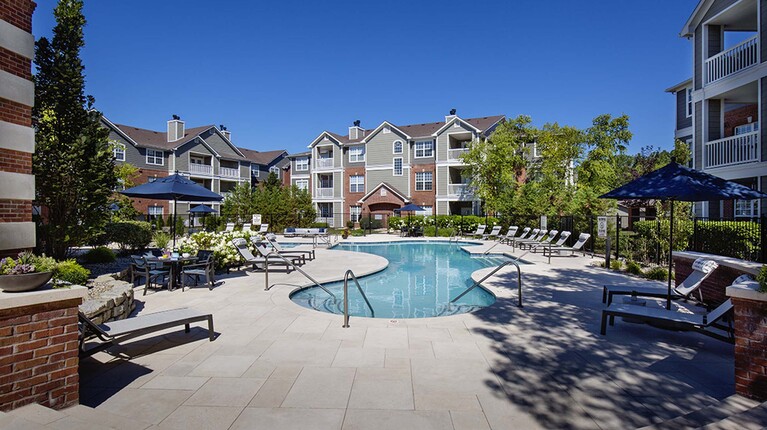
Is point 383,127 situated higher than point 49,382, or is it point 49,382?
point 383,127

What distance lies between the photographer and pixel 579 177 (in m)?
30.3

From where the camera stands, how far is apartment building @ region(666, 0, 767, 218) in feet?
42.2

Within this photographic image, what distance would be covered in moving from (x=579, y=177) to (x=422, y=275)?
72.8 ft

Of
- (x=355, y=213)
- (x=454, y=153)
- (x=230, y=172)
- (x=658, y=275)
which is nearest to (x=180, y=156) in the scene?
(x=230, y=172)

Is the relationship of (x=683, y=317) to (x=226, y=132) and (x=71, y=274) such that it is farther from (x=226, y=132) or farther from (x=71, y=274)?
(x=226, y=132)

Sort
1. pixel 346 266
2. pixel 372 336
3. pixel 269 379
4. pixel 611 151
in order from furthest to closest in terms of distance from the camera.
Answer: pixel 611 151
pixel 346 266
pixel 372 336
pixel 269 379

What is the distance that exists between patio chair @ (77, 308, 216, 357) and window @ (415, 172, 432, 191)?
32975 millimetres

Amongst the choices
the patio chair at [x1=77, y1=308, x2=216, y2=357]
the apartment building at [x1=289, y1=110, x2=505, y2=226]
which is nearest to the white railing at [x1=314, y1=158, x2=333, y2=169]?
the apartment building at [x1=289, y1=110, x2=505, y2=226]

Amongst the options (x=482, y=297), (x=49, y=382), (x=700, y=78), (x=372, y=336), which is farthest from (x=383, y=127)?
(x=49, y=382)

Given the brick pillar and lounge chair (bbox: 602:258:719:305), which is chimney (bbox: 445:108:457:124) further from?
the brick pillar

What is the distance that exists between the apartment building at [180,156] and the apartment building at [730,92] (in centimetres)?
3658

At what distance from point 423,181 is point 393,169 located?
327cm

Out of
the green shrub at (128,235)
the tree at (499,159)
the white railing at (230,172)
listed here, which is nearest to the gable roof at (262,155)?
the white railing at (230,172)

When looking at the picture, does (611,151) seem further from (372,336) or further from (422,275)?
(372,336)
